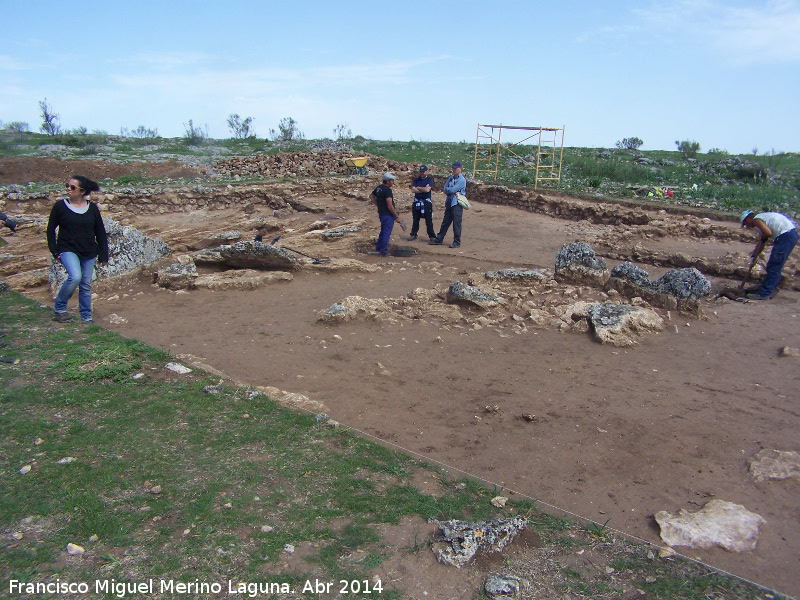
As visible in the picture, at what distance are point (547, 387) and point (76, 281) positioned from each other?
17.7ft

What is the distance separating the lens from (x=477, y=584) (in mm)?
2670

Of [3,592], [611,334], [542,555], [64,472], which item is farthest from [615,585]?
[611,334]

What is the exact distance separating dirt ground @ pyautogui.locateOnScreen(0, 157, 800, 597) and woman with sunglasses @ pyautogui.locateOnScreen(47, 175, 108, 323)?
64 centimetres

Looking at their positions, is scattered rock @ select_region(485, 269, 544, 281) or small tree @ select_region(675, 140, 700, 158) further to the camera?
small tree @ select_region(675, 140, 700, 158)

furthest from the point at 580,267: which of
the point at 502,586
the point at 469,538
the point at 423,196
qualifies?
the point at 502,586

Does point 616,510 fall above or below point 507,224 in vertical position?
below

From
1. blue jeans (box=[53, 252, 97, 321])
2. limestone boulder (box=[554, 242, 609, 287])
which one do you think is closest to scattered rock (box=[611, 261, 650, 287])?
limestone boulder (box=[554, 242, 609, 287])

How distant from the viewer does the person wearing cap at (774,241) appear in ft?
26.2

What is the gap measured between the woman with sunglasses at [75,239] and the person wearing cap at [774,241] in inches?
351

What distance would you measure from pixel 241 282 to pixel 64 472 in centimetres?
553

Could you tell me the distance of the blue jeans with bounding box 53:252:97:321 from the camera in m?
6.36

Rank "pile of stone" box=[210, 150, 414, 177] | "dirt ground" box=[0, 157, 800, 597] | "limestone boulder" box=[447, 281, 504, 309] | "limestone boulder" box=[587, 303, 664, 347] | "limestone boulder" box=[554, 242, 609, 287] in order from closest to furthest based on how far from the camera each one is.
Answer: "dirt ground" box=[0, 157, 800, 597] → "limestone boulder" box=[587, 303, 664, 347] → "limestone boulder" box=[447, 281, 504, 309] → "limestone boulder" box=[554, 242, 609, 287] → "pile of stone" box=[210, 150, 414, 177]

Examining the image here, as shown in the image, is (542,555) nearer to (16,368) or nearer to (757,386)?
(757,386)

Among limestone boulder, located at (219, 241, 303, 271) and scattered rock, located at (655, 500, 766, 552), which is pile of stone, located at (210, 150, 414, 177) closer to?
limestone boulder, located at (219, 241, 303, 271)
